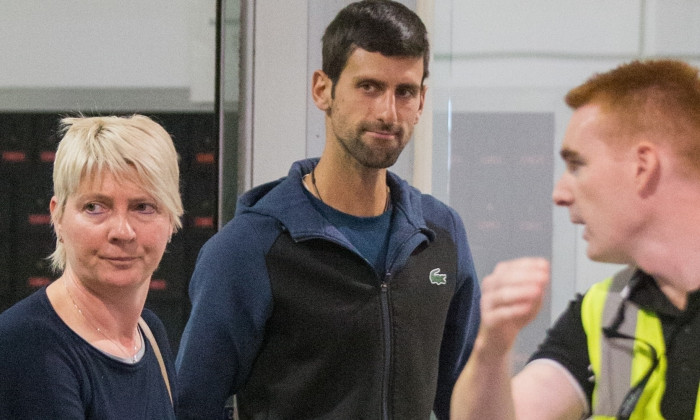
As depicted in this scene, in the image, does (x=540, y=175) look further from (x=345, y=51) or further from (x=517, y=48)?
(x=345, y=51)

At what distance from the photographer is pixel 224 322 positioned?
4.65 ft

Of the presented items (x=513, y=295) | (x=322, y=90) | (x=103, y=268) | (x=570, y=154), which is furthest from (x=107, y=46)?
(x=513, y=295)

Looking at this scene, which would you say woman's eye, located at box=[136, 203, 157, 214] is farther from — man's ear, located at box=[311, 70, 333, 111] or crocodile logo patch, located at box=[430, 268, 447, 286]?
crocodile logo patch, located at box=[430, 268, 447, 286]

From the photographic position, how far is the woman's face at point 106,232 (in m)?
1.23

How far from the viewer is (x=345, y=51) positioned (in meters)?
1.47

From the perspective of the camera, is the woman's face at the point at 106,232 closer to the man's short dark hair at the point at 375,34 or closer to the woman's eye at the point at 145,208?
the woman's eye at the point at 145,208

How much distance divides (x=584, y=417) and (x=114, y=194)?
2.29ft

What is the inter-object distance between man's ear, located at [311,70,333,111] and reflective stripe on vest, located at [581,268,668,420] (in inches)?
24.3

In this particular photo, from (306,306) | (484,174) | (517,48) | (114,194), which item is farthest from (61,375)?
(517,48)

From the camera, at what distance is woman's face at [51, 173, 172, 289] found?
1.23 metres

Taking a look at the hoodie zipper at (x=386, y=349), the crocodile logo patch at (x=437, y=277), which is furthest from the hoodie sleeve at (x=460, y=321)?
the hoodie zipper at (x=386, y=349)

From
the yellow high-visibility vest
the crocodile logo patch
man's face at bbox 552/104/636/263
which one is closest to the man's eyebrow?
man's face at bbox 552/104/636/263

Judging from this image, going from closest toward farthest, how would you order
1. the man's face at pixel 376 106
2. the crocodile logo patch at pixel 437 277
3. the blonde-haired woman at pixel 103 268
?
the blonde-haired woman at pixel 103 268, the man's face at pixel 376 106, the crocodile logo patch at pixel 437 277

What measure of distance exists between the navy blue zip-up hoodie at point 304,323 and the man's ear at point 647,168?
0.58 m
